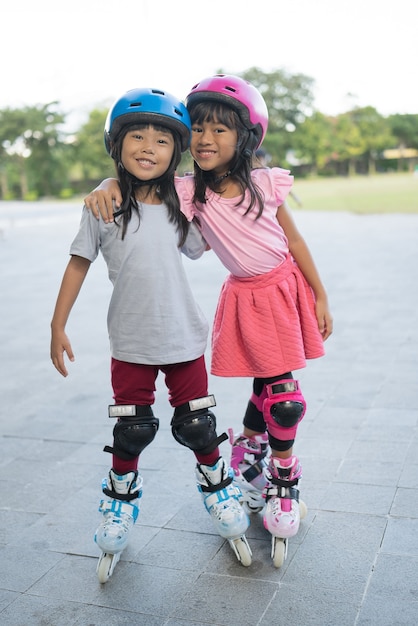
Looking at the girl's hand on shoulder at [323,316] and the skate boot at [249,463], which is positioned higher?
the girl's hand on shoulder at [323,316]

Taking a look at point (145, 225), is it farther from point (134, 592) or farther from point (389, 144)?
point (389, 144)

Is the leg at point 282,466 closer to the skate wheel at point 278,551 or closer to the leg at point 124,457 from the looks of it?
the skate wheel at point 278,551

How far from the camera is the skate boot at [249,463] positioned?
269 cm

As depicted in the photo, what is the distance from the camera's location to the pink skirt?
2.39 metres

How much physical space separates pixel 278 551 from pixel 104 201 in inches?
46.1

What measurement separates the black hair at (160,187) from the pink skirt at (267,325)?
0.93 feet

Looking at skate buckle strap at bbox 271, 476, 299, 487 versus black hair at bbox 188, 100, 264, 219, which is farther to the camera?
skate buckle strap at bbox 271, 476, 299, 487

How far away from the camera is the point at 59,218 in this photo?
A: 2464cm

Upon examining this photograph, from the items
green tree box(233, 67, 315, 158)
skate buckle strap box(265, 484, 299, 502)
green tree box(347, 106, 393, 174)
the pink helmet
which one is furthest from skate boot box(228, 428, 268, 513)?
green tree box(347, 106, 393, 174)

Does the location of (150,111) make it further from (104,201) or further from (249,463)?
(249,463)

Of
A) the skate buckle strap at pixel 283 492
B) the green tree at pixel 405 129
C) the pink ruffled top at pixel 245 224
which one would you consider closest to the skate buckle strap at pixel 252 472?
the skate buckle strap at pixel 283 492

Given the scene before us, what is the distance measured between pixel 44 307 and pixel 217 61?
45341mm

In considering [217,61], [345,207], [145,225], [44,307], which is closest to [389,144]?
[217,61]

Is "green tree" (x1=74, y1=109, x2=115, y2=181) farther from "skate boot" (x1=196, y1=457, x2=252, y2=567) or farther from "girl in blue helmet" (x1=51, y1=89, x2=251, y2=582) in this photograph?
"skate boot" (x1=196, y1=457, x2=252, y2=567)
